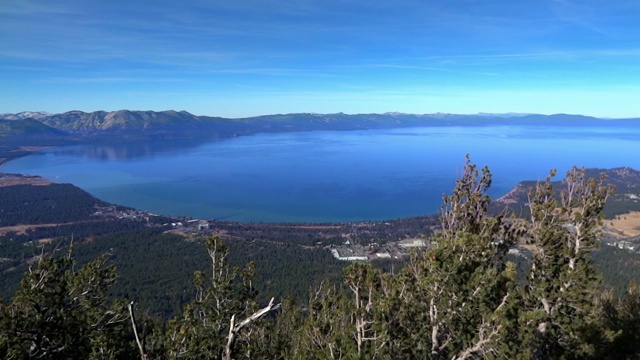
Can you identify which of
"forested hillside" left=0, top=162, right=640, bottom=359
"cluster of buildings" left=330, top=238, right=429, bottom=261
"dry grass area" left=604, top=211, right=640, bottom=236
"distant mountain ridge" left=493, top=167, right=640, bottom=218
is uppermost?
"forested hillside" left=0, top=162, right=640, bottom=359

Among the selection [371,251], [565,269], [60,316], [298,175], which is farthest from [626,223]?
[298,175]

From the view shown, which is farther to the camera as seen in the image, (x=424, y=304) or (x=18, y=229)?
(x=18, y=229)

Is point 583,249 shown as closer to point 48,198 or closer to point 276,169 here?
point 48,198

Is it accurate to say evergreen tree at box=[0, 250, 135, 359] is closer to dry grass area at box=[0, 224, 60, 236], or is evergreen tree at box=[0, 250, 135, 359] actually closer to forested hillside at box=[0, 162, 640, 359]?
forested hillside at box=[0, 162, 640, 359]

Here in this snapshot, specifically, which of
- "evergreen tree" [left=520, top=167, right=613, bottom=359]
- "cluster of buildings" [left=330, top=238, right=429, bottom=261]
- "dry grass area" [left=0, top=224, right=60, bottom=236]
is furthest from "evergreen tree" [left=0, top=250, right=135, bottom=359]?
"dry grass area" [left=0, top=224, right=60, bottom=236]

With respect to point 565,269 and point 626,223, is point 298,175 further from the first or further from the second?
point 565,269

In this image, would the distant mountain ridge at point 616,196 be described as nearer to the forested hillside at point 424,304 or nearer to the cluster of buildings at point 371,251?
the cluster of buildings at point 371,251

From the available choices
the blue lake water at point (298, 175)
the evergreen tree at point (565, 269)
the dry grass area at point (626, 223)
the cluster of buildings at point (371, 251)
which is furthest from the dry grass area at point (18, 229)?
the dry grass area at point (626, 223)
